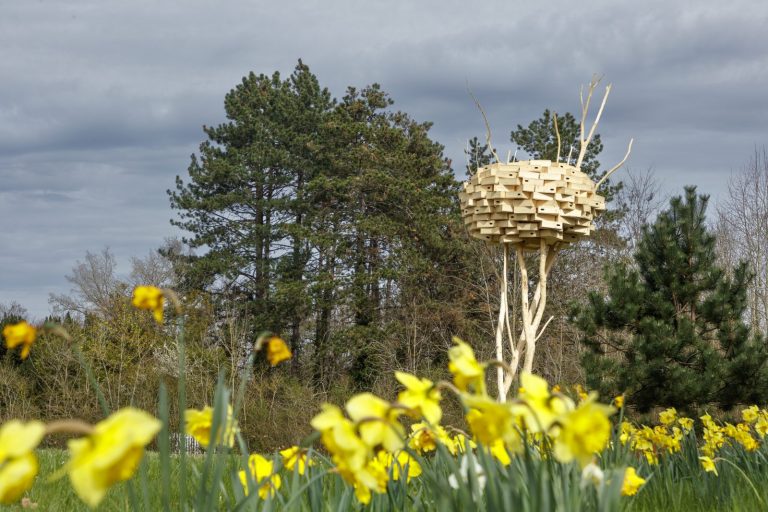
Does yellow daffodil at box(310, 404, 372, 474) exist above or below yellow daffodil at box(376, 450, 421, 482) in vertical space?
above

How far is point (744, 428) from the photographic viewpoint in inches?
160

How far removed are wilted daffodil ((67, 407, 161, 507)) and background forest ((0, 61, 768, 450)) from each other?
10268 millimetres

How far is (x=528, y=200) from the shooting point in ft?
15.5

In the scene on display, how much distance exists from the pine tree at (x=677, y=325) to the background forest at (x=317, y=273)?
4.18 meters

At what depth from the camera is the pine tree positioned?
6355 mm

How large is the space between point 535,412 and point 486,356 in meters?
13.5

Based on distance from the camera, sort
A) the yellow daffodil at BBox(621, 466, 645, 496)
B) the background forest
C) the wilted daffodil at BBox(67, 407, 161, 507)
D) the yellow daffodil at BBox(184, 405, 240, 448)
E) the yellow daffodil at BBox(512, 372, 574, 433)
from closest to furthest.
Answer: the wilted daffodil at BBox(67, 407, 161, 507), the yellow daffodil at BBox(512, 372, 574, 433), the yellow daffodil at BBox(184, 405, 240, 448), the yellow daffodil at BBox(621, 466, 645, 496), the background forest

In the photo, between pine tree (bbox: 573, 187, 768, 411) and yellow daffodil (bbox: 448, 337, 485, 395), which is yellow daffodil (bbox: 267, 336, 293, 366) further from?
pine tree (bbox: 573, 187, 768, 411)

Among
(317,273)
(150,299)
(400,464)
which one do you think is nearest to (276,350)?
(150,299)

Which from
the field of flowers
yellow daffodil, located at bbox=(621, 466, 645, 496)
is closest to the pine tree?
the field of flowers

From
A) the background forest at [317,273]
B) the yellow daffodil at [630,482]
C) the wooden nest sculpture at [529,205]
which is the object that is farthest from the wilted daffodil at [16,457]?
the background forest at [317,273]

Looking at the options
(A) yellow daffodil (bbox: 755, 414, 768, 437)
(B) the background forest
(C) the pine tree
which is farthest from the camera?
(B) the background forest

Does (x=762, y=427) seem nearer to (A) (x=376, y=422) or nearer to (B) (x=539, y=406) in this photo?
(B) (x=539, y=406)

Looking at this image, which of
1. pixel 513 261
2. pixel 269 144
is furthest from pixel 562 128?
pixel 269 144
